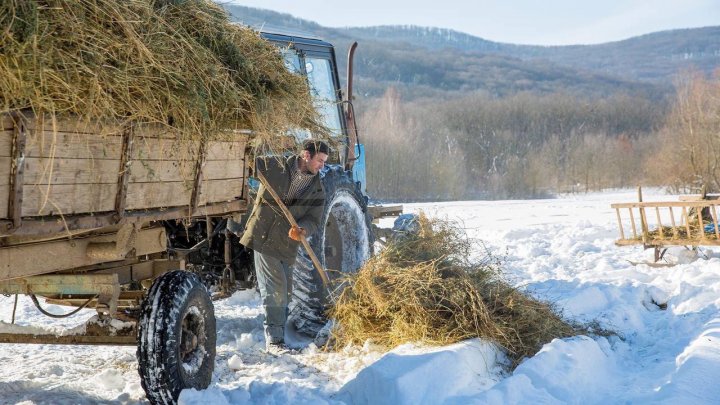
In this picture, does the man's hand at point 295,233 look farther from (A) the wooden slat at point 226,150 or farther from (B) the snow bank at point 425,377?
(B) the snow bank at point 425,377

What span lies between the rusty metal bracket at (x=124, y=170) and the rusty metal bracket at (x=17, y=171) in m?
0.64

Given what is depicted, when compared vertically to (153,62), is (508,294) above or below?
below

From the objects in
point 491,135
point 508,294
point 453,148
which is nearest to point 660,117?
point 491,135

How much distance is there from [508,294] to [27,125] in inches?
149

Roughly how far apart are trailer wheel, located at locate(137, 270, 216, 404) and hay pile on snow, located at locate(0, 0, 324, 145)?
0.95 metres

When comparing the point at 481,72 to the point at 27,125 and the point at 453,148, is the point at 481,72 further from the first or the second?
the point at 27,125

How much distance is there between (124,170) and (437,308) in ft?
8.58

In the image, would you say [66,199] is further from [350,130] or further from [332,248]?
[350,130]

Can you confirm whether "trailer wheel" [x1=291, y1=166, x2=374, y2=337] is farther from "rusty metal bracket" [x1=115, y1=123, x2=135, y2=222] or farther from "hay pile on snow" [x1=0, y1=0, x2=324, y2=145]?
"rusty metal bracket" [x1=115, y1=123, x2=135, y2=222]

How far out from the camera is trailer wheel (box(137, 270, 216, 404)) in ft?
14.0

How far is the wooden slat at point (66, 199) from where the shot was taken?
10.6 ft

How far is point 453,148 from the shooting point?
209ft

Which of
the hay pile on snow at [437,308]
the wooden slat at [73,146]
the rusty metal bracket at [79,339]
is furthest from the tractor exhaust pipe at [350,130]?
the wooden slat at [73,146]

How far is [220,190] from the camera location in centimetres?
480
